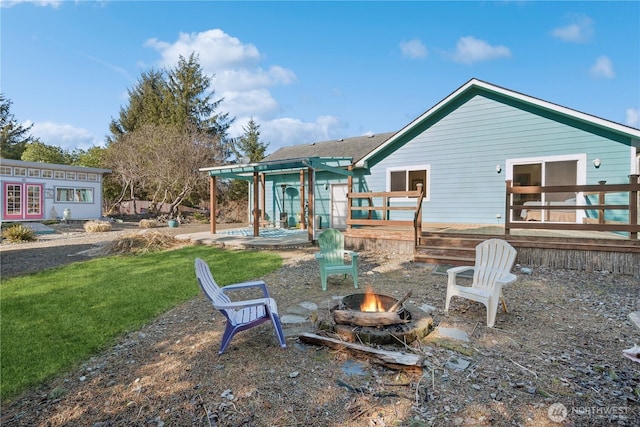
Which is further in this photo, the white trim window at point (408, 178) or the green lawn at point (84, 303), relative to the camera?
the white trim window at point (408, 178)

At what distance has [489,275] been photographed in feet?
14.3

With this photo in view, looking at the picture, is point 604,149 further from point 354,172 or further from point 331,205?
point 331,205

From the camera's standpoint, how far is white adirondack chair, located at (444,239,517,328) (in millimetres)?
3723

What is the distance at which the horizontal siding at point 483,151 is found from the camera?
8.44m

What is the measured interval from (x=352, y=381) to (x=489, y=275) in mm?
2817

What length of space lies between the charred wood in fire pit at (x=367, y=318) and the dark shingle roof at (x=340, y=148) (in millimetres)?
9739

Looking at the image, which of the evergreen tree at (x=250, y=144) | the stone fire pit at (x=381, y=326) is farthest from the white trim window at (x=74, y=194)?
the stone fire pit at (x=381, y=326)

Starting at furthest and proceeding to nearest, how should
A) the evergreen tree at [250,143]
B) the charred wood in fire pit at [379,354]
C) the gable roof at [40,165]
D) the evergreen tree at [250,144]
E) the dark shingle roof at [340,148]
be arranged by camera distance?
the evergreen tree at [250,143], the evergreen tree at [250,144], the gable roof at [40,165], the dark shingle roof at [340,148], the charred wood in fire pit at [379,354]

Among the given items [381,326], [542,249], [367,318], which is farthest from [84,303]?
[542,249]

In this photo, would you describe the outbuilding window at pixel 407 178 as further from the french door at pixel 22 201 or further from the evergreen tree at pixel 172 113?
the french door at pixel 22 201

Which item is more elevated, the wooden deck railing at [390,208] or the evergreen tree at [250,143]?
the evergreen tree at [250,143]

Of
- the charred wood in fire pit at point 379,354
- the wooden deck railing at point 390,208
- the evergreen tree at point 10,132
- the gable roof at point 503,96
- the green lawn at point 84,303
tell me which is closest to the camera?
the charred wood in fire pit at point 379,354

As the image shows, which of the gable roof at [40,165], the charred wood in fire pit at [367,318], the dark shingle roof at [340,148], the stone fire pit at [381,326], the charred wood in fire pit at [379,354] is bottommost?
the charred wood in fire pit at [379,354]

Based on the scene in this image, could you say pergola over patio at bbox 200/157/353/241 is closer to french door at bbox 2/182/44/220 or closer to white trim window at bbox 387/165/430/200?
white trim window at bbox 387/165/430/200
